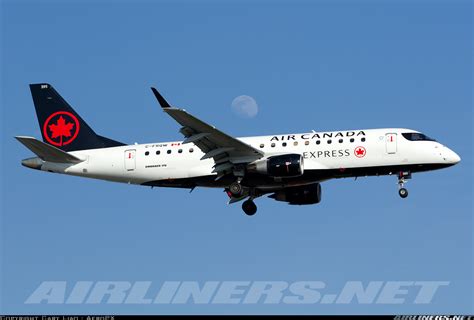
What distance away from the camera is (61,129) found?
53.5 meters

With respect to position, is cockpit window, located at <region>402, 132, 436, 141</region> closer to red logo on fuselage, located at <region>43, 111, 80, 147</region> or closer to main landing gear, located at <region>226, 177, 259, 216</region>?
main landing gear, located at <region>226, 177, 259, 216</region>

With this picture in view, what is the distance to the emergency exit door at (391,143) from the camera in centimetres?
4647

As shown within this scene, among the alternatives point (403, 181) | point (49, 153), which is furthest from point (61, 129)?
point (403, 181)

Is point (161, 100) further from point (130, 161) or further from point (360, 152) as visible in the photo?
point (360, 152)

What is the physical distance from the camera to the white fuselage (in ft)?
153

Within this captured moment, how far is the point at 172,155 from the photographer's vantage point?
4975 centimetres

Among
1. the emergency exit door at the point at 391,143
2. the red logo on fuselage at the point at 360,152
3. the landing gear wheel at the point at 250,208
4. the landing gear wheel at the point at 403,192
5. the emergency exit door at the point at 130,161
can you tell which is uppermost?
the emergency exit door at the point at 391,143

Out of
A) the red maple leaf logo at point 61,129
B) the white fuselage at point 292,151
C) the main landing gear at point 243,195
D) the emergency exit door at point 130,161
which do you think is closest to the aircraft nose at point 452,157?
the white fuselage at point 292,151

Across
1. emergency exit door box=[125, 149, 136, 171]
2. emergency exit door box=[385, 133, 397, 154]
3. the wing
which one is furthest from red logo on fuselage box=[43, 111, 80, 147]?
emergency exit door box=[385, 133, 397, 154]

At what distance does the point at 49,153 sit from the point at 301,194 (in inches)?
561

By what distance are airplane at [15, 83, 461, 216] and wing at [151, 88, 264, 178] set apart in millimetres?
48

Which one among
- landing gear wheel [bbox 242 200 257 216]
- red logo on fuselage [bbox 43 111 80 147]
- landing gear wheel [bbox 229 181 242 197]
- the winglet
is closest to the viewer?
the winglet

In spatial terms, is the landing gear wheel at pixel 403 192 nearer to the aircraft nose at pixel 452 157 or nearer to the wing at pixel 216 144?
the aircraft nose at pixel 452 157

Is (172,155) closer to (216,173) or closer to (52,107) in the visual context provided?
(216,173)
